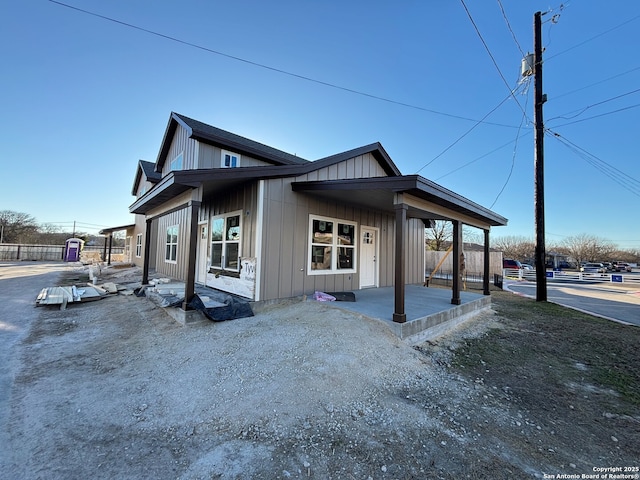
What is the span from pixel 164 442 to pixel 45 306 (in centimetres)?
757

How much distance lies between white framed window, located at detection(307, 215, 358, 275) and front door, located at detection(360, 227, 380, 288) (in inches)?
17.1

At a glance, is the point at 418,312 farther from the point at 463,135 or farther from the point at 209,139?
the point at 463,135

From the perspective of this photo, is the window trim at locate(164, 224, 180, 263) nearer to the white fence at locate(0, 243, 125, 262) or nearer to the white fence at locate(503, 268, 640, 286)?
the white fence at locate(0, 243, 125, 262)

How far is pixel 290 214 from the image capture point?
6.39 metres

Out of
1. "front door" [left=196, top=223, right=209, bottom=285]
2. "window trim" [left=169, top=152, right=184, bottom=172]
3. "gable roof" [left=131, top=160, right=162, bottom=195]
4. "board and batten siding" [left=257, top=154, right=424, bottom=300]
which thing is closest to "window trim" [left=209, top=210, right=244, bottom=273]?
"front door" [left=196, top=223, right=209, bottom=285]

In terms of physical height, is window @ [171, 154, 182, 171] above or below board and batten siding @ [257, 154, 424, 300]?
above

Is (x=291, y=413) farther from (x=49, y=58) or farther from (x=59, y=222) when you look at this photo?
(x=59, y=222)

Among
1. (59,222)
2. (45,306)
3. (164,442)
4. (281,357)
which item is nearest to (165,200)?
(45,306)

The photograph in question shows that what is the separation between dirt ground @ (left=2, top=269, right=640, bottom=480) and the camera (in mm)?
2061

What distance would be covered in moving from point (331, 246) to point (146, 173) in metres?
13.0

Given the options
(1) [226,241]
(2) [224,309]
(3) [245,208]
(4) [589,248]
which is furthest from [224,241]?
(4) [589,248]

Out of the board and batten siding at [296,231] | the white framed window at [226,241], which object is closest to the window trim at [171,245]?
the white framed window at [226,241]

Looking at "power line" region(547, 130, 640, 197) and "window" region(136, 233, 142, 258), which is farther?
"window" region(136, 233, 142, 258)

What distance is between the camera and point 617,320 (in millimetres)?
7531
